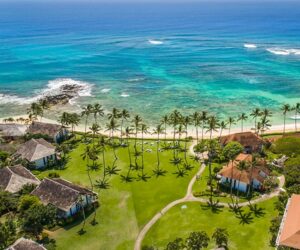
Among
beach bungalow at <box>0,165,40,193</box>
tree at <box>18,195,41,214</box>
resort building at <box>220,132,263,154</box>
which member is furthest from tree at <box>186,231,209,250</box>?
resort building at <box>220,132,263,154</box>

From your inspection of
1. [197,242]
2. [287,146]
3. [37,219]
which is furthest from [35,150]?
[287,146]

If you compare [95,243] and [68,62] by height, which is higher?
[68,62]

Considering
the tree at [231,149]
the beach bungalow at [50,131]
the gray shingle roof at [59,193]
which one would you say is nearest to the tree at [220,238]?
the gray shingle roof at [59,193]

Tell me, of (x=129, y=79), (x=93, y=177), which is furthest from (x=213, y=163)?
(x=129, y=79)

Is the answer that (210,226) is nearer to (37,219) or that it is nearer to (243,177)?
(243,177)

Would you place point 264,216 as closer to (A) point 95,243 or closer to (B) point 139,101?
(A) point 95,243

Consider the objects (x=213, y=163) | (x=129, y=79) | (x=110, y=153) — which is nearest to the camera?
(x=213, y=163)
